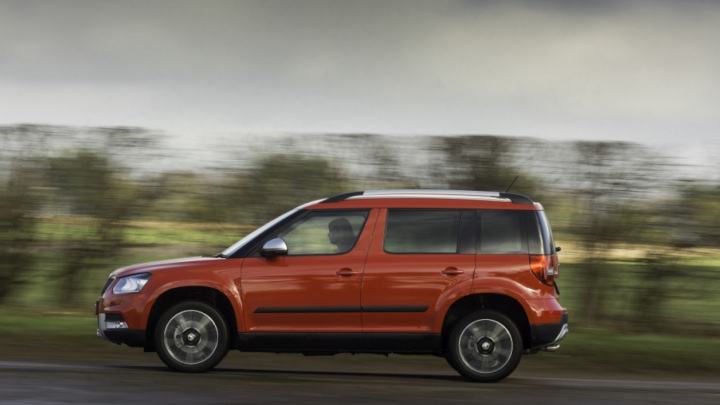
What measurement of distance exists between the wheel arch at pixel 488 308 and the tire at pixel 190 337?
6.90ft

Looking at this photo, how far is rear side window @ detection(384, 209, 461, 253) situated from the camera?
9492mm

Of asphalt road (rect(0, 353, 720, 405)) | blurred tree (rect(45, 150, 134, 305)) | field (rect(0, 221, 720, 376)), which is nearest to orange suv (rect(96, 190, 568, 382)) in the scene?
asphalt road (rect(0, 353, 720, 405))

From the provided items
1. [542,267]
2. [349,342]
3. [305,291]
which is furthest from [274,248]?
[542,267]

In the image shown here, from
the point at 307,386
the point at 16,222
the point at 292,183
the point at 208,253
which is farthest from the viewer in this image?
the point at 16,222

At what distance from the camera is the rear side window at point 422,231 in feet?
31.1

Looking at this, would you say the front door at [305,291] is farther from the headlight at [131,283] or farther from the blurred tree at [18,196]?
the blurred tree at [18,196]

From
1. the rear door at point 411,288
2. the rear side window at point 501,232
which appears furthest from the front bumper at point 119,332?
the rear side window at point 501,232

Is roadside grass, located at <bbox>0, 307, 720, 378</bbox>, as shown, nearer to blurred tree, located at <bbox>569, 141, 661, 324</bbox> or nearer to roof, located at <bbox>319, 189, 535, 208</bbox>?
blurred tree, located at <bbox>569, 141, 661, 324</bbox>

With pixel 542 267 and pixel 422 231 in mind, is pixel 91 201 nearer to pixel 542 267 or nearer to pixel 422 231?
pixel 422 231

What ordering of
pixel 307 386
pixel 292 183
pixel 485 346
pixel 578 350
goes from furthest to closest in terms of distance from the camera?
pixel 292 183
pixel 578 350
pixel 485 346
pixel 307 386

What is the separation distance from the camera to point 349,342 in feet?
30.9

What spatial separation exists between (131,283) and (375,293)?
92.0 inches

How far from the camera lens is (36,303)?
1513cm

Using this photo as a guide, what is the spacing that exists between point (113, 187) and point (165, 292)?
223 inches
